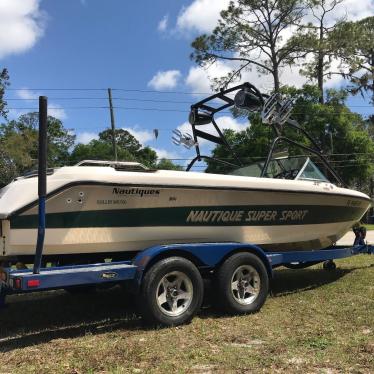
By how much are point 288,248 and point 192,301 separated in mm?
2117

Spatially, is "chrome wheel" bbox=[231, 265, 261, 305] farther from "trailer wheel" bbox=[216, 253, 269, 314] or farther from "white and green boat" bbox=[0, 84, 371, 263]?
"white and green boat" bbox=[0, 84, 371, 263]

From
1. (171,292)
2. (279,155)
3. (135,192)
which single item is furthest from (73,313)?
(279,155)

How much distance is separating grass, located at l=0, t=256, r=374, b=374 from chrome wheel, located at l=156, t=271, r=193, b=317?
0.21m

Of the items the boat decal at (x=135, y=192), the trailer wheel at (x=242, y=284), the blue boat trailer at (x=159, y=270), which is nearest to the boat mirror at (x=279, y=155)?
the blue boat trailer at (x=159, y=270)

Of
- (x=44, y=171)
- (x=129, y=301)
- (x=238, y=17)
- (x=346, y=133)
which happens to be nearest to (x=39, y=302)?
(x=129, y=301)

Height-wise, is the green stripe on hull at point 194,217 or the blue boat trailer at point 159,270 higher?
the green stripe on hull at point 194,217

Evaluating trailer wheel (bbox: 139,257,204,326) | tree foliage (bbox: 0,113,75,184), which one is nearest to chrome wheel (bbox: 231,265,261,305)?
trailer wheel (bbox: 139,257,204,326)

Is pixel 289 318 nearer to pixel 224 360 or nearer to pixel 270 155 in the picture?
pixel 224 360

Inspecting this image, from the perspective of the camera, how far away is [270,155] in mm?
7645

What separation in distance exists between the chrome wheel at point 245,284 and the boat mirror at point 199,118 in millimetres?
3104

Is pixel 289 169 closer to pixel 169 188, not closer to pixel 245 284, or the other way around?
pixel 245 284

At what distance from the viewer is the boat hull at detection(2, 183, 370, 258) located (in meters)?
5.53

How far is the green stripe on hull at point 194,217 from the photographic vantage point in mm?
5590

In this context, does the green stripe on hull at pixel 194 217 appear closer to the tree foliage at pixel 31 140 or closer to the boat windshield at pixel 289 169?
the boat windshield at pixel 289 169
